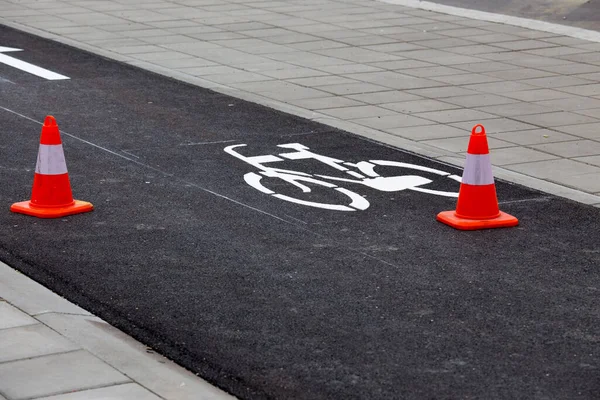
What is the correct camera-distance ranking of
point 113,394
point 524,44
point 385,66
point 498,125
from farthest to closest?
point 524,44
point 385,66
point 498,125
point 113,394

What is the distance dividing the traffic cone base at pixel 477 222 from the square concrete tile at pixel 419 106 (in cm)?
418

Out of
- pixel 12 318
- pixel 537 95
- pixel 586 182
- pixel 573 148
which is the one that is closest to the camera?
pixel 12 318

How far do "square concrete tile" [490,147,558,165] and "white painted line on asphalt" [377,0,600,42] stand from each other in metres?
7.45

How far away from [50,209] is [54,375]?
3326mm

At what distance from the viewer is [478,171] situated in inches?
343

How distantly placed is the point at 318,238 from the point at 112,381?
2977 millimetres

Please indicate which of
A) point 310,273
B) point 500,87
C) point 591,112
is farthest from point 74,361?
point 500,87

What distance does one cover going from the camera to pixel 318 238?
8406 millimetres

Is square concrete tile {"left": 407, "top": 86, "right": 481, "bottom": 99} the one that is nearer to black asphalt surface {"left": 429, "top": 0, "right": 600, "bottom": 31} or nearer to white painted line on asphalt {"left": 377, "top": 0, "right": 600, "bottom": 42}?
white painted line on asphalt {"left": 377, "top": 0, "right": 600, "bottom": 42}

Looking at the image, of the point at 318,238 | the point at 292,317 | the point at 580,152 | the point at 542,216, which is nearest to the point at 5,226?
the point at 318,238

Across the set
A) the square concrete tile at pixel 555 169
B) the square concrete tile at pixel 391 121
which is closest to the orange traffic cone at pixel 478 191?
the square concrete tile at pixel 555 169

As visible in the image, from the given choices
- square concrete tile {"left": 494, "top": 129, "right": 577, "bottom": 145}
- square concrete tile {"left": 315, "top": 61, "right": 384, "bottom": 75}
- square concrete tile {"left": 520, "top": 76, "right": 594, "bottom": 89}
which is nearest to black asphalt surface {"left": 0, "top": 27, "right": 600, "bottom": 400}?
square concrete tile {"left": 494, "top": 129, "right": 577, "bottom": 145}

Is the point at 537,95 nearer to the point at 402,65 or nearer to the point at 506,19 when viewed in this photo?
the point at 402,65

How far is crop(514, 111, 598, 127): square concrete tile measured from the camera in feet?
40.5
